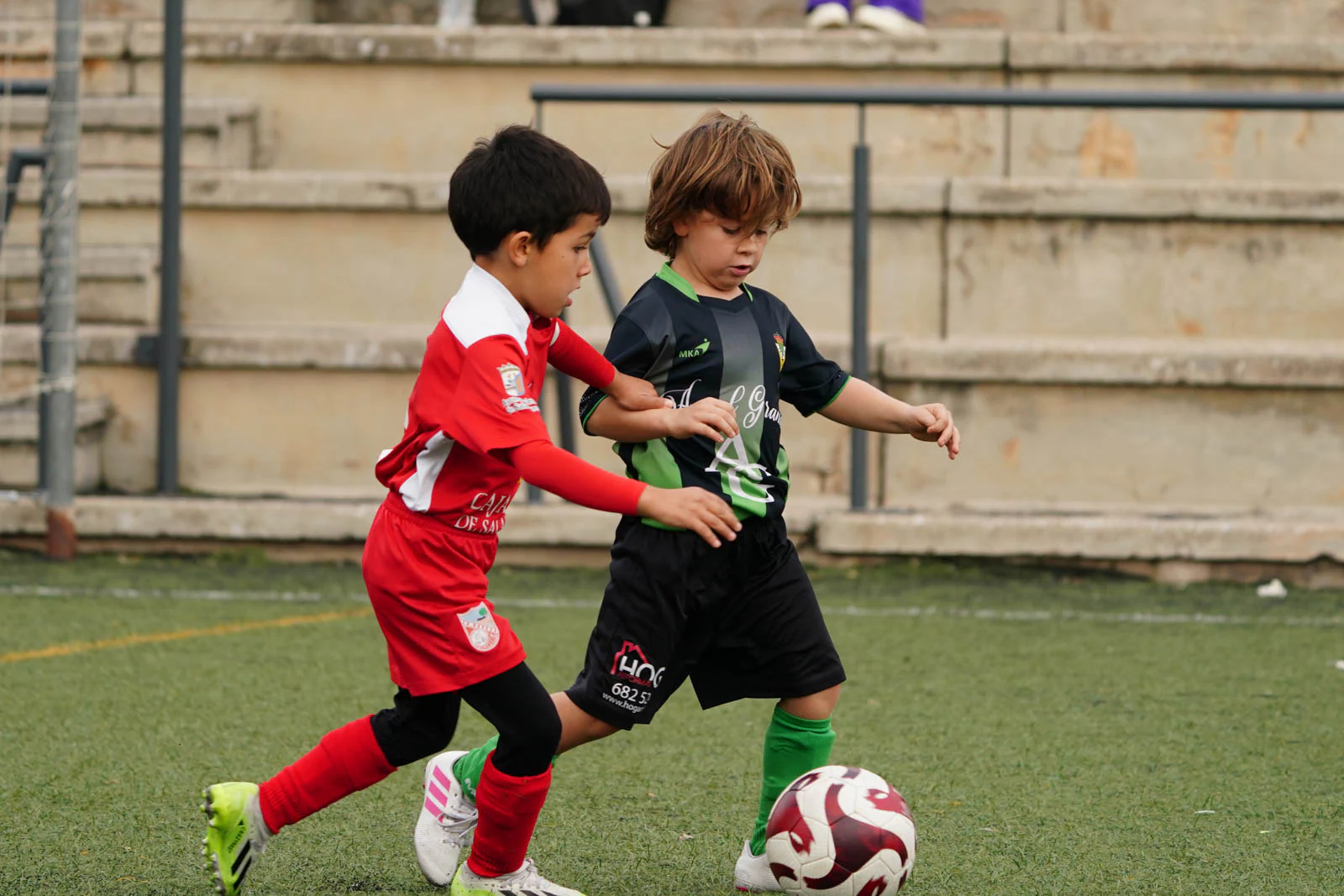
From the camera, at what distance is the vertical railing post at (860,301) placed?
6211 millimetres

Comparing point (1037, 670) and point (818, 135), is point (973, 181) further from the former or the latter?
point (1037, 670)

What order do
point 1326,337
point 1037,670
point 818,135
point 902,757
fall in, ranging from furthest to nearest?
1. point 818,135
2. point 1326,337
3. point 1037,670
4. point 902,757

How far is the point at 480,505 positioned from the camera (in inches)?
101

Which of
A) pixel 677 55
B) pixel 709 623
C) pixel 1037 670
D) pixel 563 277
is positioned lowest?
pixel 1037 670

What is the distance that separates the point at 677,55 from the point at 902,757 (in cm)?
453

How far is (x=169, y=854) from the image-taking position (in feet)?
9.47

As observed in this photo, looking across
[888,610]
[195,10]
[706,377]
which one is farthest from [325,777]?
[195,10]

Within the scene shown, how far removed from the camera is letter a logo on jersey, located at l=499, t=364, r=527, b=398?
2.45m

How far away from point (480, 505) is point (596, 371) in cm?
28

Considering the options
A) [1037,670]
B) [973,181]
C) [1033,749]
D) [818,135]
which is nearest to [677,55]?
[818,135]

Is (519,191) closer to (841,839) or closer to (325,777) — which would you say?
(325,777)

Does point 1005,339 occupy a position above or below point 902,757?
above

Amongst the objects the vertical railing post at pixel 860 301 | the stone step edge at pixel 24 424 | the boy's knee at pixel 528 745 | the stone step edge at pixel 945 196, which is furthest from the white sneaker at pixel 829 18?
the boy's knee at pixel 528 745

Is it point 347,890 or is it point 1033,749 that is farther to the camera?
point 1033,749
